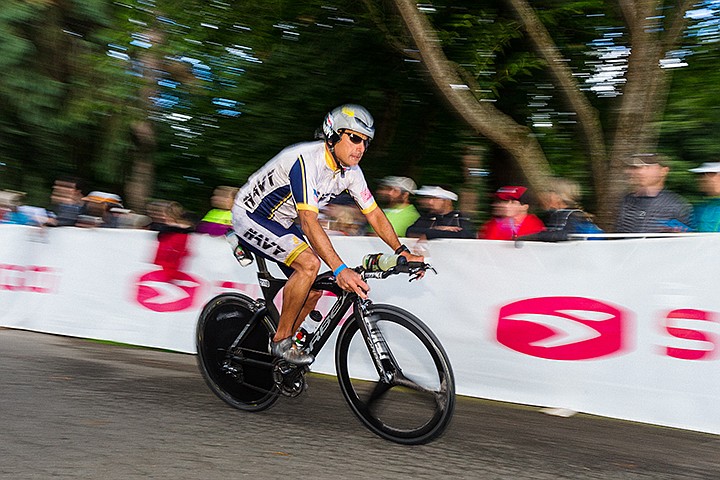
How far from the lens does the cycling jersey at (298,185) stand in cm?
560

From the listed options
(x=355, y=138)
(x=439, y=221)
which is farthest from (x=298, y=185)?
(x=439, y=221)

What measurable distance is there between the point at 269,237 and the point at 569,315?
232 cm

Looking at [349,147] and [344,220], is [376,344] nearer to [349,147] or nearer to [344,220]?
[349,147]

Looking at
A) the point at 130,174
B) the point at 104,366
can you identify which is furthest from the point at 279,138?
the point at 104,366

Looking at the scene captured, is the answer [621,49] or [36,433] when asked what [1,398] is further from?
[621,49]

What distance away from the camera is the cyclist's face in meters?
5.60

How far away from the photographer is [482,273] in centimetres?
730

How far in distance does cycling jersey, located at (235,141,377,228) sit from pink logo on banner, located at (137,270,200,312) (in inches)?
129

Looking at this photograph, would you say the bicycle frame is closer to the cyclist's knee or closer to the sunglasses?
the cyclist's knee

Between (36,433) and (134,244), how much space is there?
4.72 metres

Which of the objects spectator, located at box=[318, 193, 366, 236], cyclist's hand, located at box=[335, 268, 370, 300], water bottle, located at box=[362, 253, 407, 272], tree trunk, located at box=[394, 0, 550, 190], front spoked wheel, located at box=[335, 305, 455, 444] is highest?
tree trunk, located at box=[394, 0, 550, 190]

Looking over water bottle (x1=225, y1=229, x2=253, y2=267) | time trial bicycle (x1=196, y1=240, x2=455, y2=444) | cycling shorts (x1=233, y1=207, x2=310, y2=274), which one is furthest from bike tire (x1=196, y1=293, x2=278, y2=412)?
cycling shorts (x1=233, y1=207, x2=310, y2=274)

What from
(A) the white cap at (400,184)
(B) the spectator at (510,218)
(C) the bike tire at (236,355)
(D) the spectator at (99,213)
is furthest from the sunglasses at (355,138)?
(D) the spectator at (99,213)

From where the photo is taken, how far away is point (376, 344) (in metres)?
5.39
